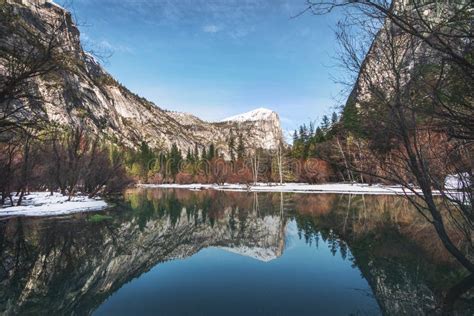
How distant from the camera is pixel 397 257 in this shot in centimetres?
859

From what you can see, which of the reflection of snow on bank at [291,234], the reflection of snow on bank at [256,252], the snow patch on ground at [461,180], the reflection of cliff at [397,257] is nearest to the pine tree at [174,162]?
the reflection of snow on bank at [291,234]

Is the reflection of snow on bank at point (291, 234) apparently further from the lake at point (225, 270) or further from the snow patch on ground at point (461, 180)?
the snow patch on ground at point (461, 180)

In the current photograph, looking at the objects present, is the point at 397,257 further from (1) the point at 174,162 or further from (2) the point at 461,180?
(1) the point at 174,162

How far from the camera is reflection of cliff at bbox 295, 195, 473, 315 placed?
229 inches

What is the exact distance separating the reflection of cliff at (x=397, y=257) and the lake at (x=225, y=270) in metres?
0.03

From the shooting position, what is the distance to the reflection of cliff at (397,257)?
19.1 ft

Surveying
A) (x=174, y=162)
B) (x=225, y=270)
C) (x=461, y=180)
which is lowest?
(x=225, y=270)

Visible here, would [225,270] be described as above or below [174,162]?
below

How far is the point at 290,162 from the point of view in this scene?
6938 centimetres

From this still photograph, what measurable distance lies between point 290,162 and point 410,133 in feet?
215


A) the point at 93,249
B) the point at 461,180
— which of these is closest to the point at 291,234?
the point at 93,249

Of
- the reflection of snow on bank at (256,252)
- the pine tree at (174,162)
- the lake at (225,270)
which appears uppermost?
the pine tree at (174,162)

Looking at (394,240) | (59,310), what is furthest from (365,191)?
(59,310)

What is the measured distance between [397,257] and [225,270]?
4657 mm
